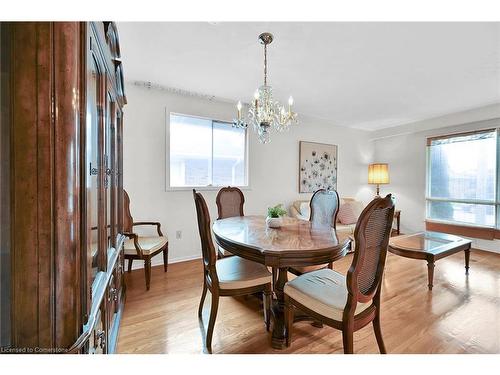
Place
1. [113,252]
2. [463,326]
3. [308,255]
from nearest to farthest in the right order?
[308,255], [113,252], [463,326]

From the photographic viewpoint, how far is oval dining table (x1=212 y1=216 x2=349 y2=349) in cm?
138

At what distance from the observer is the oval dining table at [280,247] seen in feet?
4.52

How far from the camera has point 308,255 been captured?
4.55 ft

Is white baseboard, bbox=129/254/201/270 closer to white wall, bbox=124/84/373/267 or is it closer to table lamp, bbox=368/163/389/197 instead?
white wall, bbox=124/84/373/267

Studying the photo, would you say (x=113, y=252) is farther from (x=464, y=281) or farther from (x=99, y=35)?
(x=464, y=281)

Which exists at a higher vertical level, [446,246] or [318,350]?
[446,246]

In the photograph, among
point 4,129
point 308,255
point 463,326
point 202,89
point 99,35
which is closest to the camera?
point 4,129

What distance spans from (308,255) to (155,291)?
5.81 ft

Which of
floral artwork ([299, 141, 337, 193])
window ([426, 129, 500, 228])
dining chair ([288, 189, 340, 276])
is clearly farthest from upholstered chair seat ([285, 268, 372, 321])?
window ([426, 129, 500, 228])

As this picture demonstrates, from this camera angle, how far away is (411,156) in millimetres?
4801

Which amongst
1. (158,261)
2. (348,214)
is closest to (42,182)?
(158,261)

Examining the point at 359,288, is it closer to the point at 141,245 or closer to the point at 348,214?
the point at 141,245

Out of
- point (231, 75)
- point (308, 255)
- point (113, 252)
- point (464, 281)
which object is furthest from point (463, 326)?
point (231, 75)

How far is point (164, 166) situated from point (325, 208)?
7.05 feet
